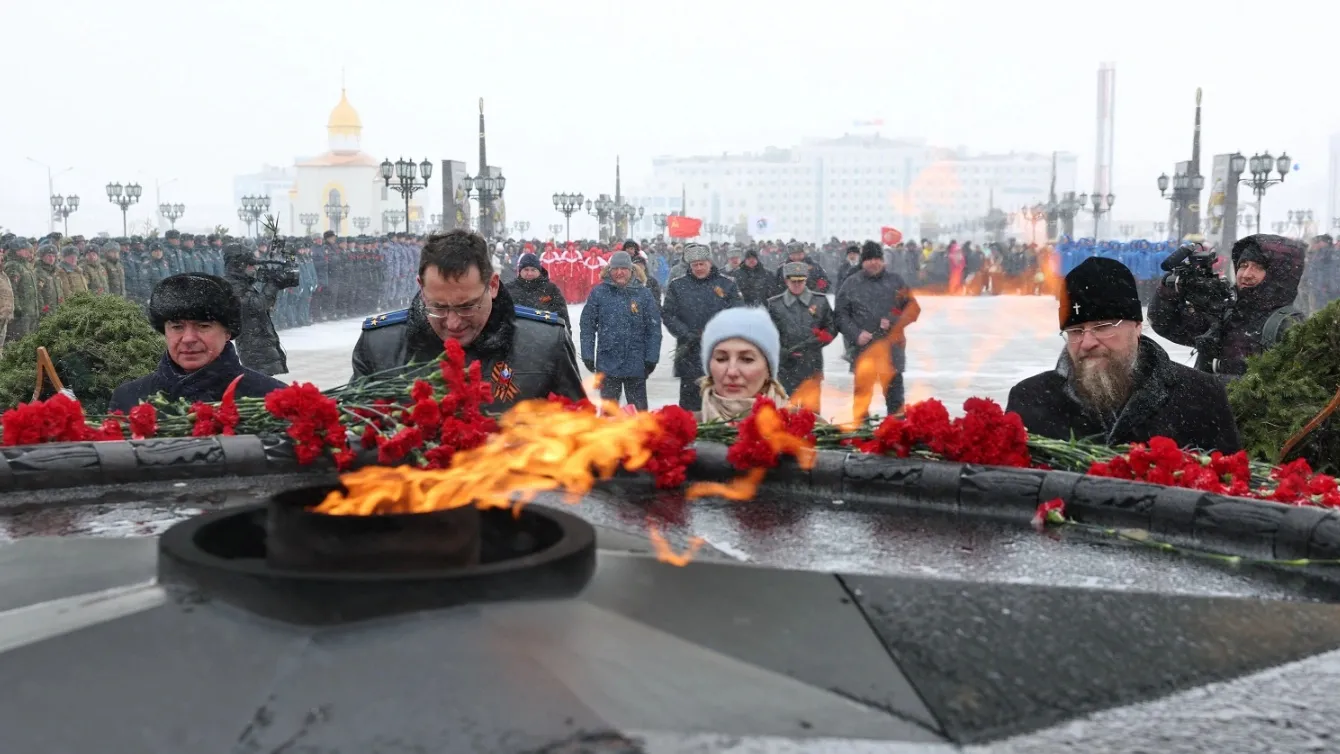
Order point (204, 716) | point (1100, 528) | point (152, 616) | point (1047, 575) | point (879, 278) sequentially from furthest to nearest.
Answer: point (879, 278) → point (1100, 528) → point (1047, 575) → point (152, 616) → point (204, 716)

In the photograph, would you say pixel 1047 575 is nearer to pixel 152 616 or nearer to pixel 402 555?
pixel 402 555

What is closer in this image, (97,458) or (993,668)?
(993,668)

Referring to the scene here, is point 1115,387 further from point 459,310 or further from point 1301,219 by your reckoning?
point 1301,219

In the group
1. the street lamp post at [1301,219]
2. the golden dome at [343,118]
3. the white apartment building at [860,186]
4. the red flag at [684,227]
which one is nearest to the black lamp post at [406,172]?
the red flag at [684,227]

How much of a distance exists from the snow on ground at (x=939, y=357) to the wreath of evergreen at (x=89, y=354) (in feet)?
14.5

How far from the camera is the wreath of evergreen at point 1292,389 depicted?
4426mm

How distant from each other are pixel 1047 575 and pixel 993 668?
0.55m

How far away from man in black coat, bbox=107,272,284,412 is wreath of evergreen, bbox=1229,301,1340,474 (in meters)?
3.40

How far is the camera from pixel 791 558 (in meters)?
2.74

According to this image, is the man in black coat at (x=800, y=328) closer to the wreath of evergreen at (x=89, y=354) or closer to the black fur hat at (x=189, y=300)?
the wreath of evergreen at (x=89, y=354)

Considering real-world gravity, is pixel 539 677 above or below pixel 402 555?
below

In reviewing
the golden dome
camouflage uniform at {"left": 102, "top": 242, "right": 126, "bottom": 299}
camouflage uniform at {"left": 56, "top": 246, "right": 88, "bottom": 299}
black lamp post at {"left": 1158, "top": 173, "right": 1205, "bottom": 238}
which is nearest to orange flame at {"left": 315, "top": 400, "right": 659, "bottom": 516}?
camouflage uniform at {"left": 56, "top": 246, "right": 88, "bottom": 299}

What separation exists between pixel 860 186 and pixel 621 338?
136 m

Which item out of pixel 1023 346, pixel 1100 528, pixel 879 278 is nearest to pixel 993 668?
pixel 1100 528
